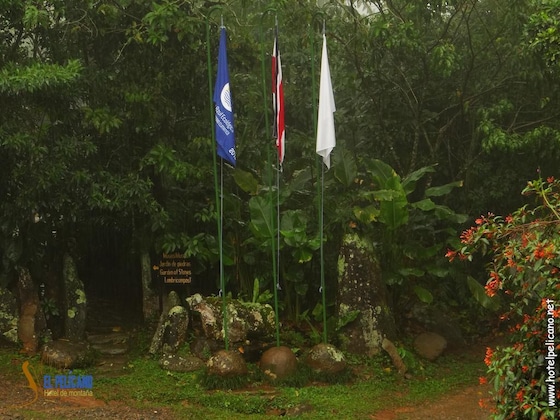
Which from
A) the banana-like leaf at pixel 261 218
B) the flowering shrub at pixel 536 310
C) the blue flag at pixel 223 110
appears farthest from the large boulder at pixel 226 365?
the flowering shrub at pixel 536 310

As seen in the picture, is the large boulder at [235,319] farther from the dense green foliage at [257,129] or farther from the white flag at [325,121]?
the white flag at [325,121]

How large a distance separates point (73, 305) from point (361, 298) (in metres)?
3.81

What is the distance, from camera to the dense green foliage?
850 centimetres

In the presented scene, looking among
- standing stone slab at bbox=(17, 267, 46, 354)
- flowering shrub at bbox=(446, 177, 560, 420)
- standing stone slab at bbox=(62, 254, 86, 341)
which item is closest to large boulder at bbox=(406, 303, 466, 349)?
standing stone slab at bbox=(62, 254, 86, 341)

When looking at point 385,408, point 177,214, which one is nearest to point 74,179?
point 177,214

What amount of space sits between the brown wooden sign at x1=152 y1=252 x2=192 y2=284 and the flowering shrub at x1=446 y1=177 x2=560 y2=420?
5.47 metres

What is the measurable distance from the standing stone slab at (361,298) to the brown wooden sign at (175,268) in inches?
82.8

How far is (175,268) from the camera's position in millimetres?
9508

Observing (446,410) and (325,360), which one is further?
(325,360)

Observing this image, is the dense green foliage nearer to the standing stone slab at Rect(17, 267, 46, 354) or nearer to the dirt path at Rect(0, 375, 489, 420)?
the standing stone slab at Rect(17, 267, 46, 354)

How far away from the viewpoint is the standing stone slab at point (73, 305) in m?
9.26
